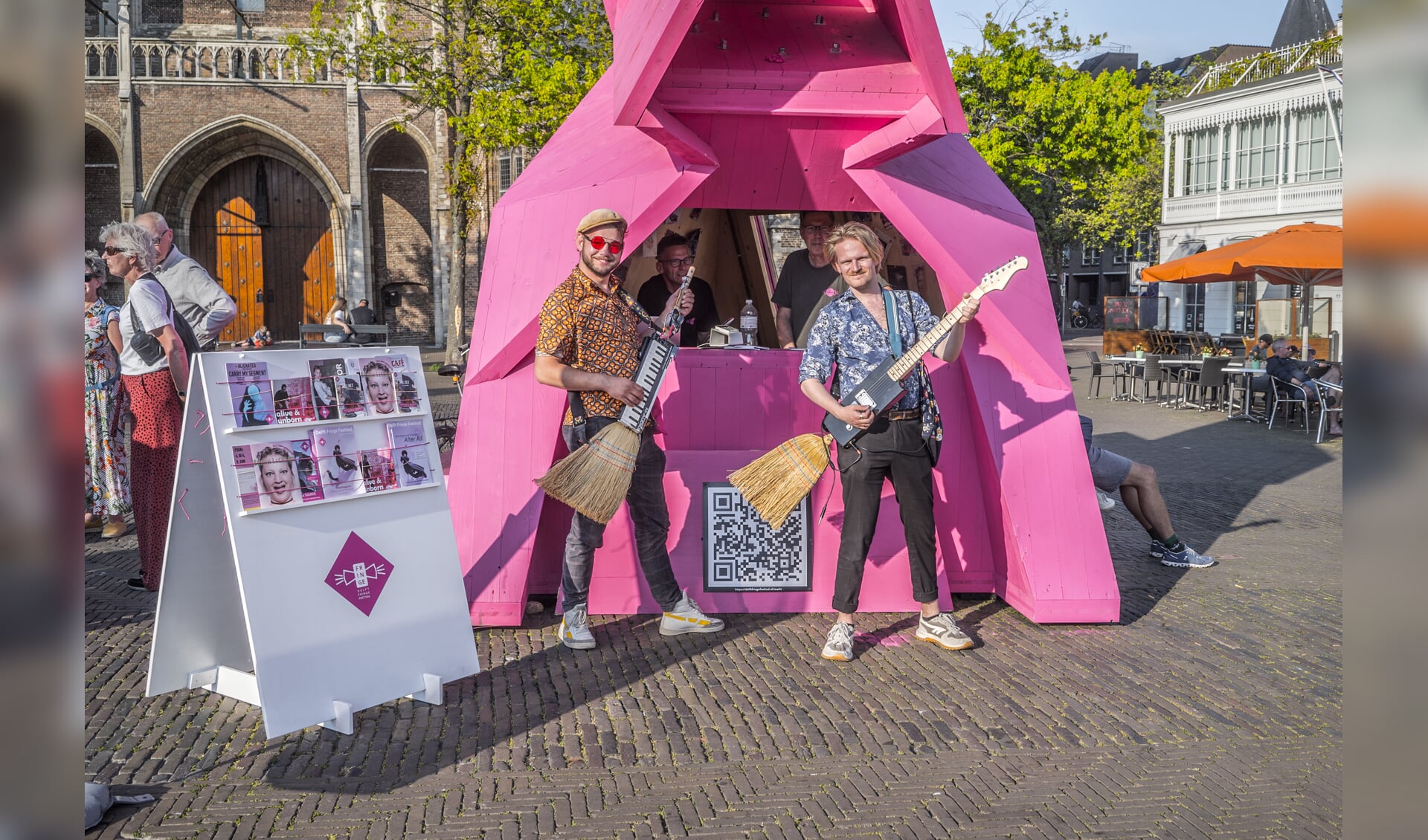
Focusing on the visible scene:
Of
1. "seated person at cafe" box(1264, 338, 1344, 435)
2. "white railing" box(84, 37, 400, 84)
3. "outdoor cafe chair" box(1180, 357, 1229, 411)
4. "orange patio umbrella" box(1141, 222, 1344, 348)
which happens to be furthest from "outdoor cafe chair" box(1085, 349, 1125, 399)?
"white railing" box(84, 37, 400, 84)

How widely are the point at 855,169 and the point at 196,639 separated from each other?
4.03 metres

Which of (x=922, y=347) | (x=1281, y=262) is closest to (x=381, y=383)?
(x=922, y=347)

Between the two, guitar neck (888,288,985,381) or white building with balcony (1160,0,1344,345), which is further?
white building with balcony (1160,0,1344,345)

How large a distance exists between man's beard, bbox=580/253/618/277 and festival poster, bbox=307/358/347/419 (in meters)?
1.29

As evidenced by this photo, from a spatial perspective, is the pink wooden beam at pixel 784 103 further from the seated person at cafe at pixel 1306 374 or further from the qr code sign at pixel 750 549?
the seated person at cafe at pixel 1306 374

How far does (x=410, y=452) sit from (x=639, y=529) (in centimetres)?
128

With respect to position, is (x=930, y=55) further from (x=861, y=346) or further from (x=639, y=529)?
(x=639, y=529)

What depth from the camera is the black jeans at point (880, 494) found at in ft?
17.2

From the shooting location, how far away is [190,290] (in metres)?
6.41

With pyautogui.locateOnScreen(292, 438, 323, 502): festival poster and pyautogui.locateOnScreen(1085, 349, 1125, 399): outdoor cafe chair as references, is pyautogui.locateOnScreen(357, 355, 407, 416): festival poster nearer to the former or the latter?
pyautogui.locateOnScreen(292, 438, 323, 502): festival poster

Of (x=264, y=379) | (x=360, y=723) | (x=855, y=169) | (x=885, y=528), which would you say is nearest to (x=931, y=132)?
(x=855, y=169)

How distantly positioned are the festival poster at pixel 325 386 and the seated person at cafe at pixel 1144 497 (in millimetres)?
4777

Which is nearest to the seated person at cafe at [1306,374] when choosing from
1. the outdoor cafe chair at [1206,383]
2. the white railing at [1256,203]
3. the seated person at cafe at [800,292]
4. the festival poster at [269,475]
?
the outdoor cafe chair at [1206,383]

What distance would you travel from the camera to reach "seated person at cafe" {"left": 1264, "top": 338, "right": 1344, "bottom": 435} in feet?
47.7
